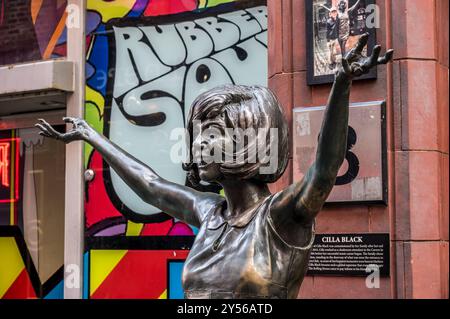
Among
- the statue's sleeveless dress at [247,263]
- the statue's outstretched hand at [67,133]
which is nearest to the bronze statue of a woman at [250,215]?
the statue's sleeveless dress at [247,263]

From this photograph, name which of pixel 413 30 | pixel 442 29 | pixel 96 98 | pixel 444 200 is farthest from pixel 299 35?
pixel 96 98

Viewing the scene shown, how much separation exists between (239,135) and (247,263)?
507 millimetres

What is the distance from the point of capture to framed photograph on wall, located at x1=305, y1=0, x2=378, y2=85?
689 centimetres

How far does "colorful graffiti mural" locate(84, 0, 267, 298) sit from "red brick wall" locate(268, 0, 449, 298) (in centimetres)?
164

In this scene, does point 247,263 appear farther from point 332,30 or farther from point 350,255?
point 332,30

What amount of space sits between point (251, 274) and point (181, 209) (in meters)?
0.65

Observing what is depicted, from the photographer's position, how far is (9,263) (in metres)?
10.2

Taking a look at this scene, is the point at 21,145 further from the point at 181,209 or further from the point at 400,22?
the point at 181,209

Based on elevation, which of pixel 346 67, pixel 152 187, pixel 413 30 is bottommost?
pixel 152 187

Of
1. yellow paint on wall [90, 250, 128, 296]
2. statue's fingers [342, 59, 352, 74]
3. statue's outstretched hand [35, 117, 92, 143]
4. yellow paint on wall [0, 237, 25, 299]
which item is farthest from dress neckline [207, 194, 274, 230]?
yellow paint on wall [0, 237, 25, 299]

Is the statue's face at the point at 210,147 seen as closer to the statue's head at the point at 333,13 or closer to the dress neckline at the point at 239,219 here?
the dress neckline at the point at 239,219

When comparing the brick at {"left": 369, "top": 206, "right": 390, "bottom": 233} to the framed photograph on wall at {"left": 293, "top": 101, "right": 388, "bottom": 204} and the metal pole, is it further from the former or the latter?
the metal pole

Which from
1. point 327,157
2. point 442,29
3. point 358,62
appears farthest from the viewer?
point 442,29
